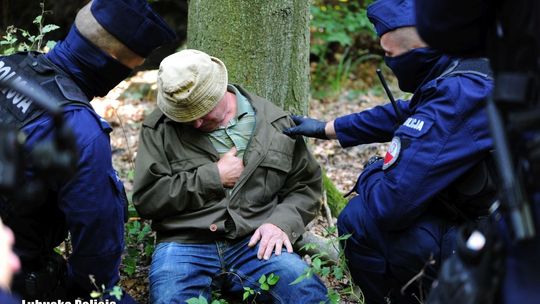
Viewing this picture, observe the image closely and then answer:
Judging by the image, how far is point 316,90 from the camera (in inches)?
349

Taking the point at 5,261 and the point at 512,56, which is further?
the point at 512,56

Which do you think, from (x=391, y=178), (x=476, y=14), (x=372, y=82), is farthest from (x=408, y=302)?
(x=372, y=82)

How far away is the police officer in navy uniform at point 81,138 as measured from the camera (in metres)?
3.18

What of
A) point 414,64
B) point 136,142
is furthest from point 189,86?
point 136,142

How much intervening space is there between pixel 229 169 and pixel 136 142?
297cm

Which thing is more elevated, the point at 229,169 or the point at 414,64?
the point at 414,64

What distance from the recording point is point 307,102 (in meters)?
4.96

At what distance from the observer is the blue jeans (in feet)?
12.6

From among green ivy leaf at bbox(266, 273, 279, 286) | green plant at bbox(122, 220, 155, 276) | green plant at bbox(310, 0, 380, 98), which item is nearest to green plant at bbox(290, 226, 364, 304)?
green ivy leaf at bbox(266, 273, 279, 286)

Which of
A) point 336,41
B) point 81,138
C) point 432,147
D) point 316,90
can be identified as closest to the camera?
point 81,138

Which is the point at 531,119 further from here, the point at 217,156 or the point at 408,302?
the point at 217,156

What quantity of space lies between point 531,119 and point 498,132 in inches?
4.2

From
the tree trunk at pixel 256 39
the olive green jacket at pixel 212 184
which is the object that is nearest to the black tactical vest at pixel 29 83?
Result: the olive green jacket at pixel 212 184

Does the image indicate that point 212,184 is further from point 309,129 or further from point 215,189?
point 309,129
